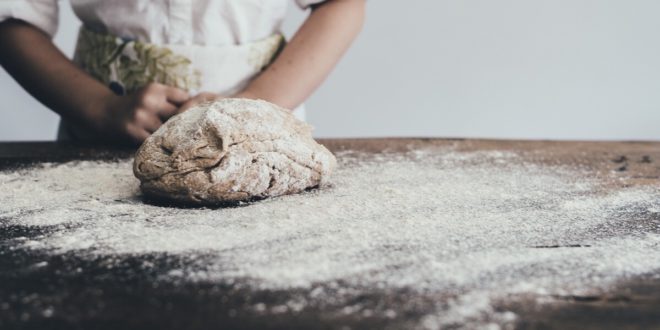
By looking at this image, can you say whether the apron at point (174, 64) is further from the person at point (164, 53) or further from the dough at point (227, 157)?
the dough at point (227, 157)

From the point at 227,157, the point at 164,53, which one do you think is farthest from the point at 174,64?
the point at 227,157

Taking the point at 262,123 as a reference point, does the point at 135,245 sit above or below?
below

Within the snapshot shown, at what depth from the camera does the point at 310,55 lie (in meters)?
1.27

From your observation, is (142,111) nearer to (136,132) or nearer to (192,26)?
(136,132)

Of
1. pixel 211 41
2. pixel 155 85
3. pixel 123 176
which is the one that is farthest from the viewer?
pixel 211 41

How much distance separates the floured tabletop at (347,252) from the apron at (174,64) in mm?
260

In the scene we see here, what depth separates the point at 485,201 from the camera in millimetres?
839

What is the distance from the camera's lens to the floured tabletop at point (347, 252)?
1.63 ft

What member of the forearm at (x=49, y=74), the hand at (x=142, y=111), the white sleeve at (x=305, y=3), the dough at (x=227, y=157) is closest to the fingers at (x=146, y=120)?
the hand at (x=142, y=111)

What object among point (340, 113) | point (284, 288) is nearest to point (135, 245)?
point (284, 288)

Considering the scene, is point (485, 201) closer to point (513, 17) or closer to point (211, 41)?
point (211, 41)

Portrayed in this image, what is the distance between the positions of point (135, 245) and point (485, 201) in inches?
15.9

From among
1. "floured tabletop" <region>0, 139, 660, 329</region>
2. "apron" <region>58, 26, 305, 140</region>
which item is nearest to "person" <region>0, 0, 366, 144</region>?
"apron" <region>58, 26, 305, 140</region>

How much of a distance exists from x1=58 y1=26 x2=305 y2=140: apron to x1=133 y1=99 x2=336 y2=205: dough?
367 millimetres
